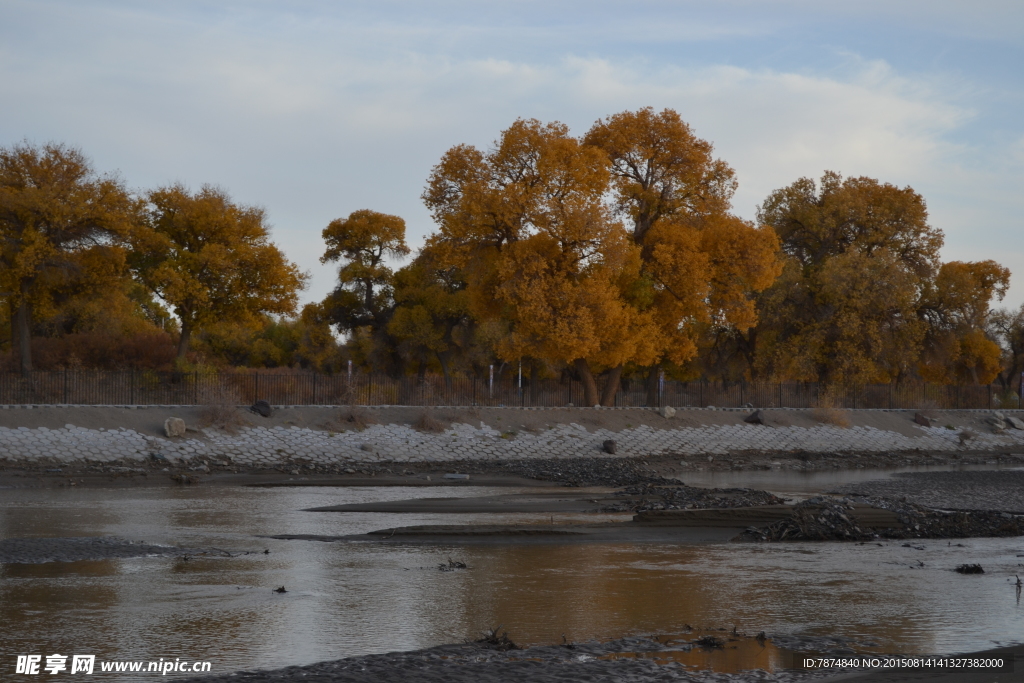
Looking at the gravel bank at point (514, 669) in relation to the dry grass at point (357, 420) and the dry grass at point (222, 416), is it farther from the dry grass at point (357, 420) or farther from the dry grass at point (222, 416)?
the dry grass at point (357, 420)

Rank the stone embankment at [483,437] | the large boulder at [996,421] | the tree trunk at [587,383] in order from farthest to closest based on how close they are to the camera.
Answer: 1. the large boulder at [996,421]
2. the tree trunk at [587,383]
3. the stone embankment at [483,437]

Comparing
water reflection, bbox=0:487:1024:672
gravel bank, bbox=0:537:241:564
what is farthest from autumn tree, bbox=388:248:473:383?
gravel bank, bbox=0:537:241:564

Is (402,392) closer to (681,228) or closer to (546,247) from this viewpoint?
(546,247)

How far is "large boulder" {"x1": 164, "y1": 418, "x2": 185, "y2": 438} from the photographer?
1208 inches

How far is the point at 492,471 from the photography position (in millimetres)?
30719

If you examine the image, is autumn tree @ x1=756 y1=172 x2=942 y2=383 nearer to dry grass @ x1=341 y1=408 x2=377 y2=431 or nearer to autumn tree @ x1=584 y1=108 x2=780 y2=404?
autumn tree @ x1=584 y1=108 x2=780 y2=404

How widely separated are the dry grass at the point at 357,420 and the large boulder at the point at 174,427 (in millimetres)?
5532

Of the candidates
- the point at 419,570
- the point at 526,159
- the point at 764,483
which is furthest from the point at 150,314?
the point at 419,570

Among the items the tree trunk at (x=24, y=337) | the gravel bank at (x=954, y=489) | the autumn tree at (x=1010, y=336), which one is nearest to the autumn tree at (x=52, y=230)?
the tree trunk at (x=24, y=337)

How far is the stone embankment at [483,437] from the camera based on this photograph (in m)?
29.5

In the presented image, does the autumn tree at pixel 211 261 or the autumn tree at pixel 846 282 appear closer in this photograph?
the autumn tree at pixel 211 261

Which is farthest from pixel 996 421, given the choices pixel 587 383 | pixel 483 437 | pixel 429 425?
pixel 429 425

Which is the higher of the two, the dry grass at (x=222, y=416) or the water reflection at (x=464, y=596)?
the dry grass at (x=222, y=416)

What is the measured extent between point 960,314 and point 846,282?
34.1 ft
